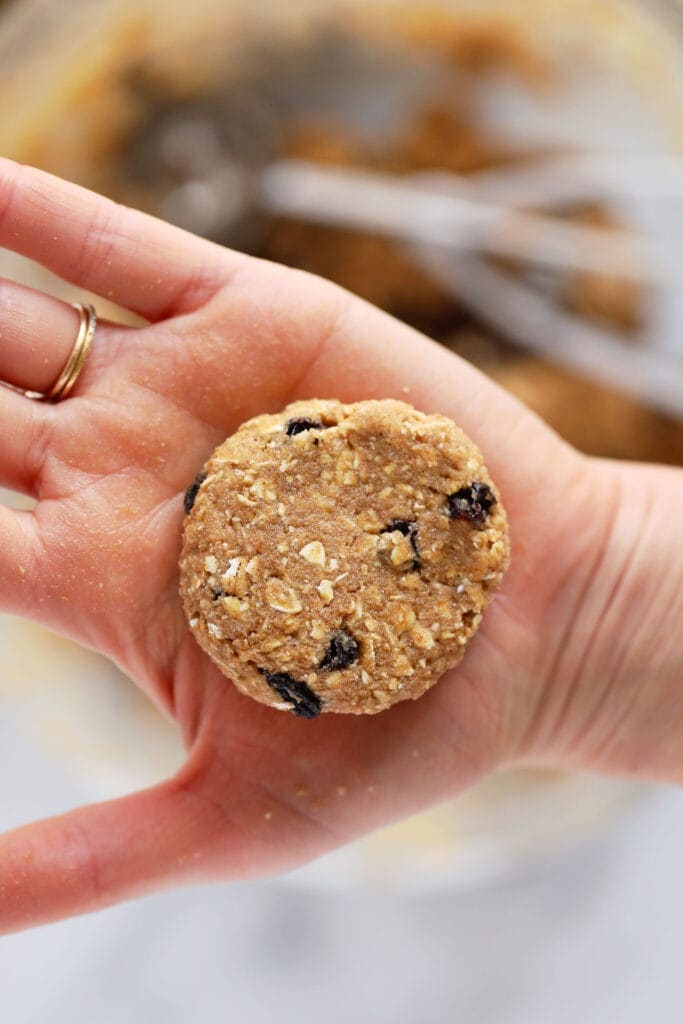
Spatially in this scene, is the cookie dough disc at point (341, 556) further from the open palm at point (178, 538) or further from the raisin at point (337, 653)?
the open palm at point (178, 538)

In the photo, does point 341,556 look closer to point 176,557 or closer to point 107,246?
point 176,557

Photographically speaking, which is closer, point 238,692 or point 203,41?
point 238,692

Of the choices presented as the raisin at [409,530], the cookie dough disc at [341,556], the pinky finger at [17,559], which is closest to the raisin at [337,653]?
the cookie dough disc at [341,556]

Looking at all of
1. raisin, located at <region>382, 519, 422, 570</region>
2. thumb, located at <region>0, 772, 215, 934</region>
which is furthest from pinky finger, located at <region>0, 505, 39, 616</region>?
raisin, located at <region>382, 519, 422, 570</region>

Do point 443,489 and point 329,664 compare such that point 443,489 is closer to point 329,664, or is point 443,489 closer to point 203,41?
point 329,664

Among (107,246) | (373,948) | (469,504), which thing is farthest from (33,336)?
(373,948)

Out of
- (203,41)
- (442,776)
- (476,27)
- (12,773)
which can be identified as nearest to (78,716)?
(12,773)

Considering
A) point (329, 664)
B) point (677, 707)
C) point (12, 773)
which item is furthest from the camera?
point (12, 773)
